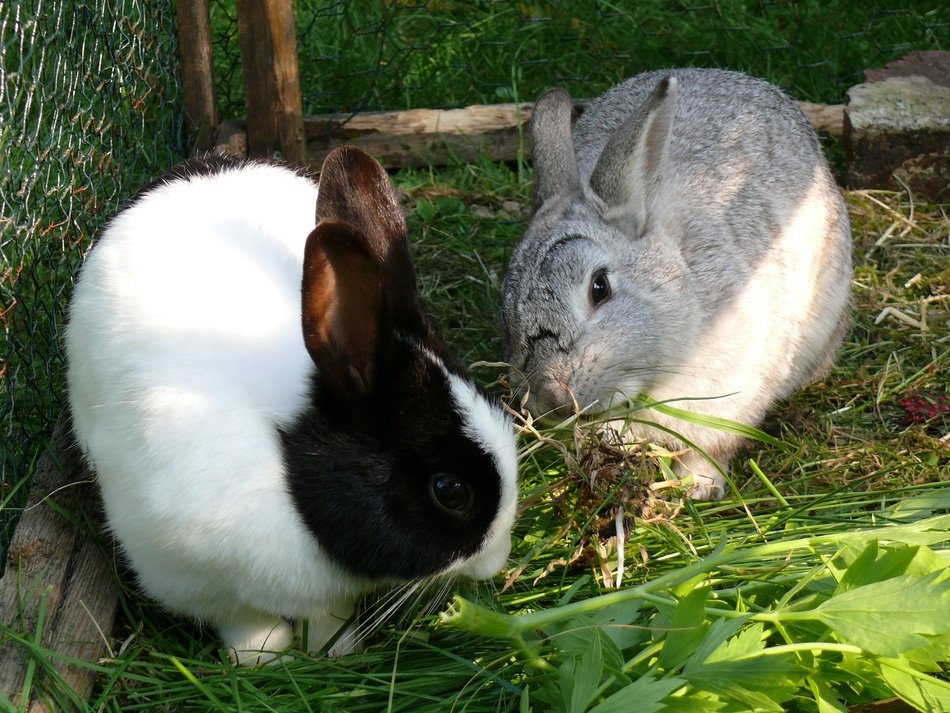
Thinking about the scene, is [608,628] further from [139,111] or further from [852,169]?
[852,169]

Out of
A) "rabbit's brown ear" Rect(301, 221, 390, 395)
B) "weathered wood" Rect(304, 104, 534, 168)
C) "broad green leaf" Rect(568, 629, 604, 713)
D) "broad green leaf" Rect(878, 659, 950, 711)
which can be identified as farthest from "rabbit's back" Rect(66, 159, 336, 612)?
"weathered wood" Rect(304, 104, 534, 168)

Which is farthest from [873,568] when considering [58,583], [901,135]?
[901,135]

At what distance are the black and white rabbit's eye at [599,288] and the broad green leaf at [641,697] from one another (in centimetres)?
127

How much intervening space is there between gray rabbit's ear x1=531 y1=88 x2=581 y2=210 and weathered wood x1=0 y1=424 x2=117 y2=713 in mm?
1522

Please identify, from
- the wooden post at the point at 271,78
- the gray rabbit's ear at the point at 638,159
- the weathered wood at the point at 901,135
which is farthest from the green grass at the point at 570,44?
the gray rabbit's ear at the point at 638,159

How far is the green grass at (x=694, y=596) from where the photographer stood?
2012mm

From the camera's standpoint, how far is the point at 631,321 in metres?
2.97

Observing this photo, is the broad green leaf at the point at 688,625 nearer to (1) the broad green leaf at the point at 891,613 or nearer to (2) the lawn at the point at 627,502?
(2) the lawn at the point at 627,502

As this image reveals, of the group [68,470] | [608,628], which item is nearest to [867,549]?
[608,628]

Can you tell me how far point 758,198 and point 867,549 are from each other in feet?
5.19

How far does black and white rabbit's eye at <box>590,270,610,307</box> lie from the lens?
3.01 meters

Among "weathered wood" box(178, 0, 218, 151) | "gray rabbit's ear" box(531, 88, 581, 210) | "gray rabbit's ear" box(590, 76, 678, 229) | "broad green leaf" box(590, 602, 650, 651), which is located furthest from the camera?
"weathered wood" box(178, 0, 218, 151)

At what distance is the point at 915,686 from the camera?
2.09 metres

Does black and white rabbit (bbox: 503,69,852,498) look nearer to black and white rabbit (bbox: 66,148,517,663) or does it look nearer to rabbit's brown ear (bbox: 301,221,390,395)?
black and white rabbit (bbox: 66,148,517,663)
